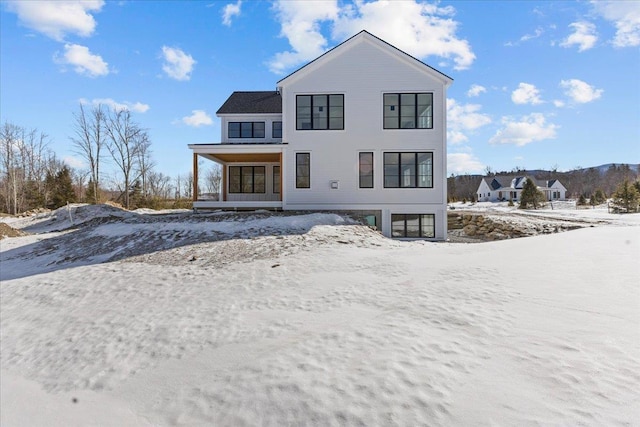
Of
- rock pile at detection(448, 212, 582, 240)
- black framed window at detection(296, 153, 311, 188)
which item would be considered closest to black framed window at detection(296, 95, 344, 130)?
black framed window at detection(296, 153, 311, 188)

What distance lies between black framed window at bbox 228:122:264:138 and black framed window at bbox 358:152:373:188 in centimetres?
672

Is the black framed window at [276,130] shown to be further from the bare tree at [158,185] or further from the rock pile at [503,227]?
the bare tree at [158,185]

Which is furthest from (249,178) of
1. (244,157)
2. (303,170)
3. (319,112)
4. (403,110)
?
(403,110)

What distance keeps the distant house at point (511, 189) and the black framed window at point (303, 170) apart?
5994 cm

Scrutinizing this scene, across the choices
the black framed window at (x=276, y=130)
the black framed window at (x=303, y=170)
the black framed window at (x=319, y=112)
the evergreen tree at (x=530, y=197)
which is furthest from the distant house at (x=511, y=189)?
the black framed window at (x=303, y=170)

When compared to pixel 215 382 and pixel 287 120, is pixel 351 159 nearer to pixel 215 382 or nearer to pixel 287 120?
pixel 287 120

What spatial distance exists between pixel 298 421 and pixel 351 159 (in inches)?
536

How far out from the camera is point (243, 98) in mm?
20641

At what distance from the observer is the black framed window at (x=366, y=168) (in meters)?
16.0

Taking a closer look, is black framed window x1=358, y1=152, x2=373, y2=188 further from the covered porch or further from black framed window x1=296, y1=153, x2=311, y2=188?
the covered porch

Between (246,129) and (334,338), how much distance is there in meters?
16.9

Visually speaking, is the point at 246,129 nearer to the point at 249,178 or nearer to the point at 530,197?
the point at 249,178

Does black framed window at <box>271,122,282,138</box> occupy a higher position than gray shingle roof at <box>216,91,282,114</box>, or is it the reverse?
gray shingle roof at <box>216,91,282,114</box>

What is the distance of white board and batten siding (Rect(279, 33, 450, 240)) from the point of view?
15.8 meters
